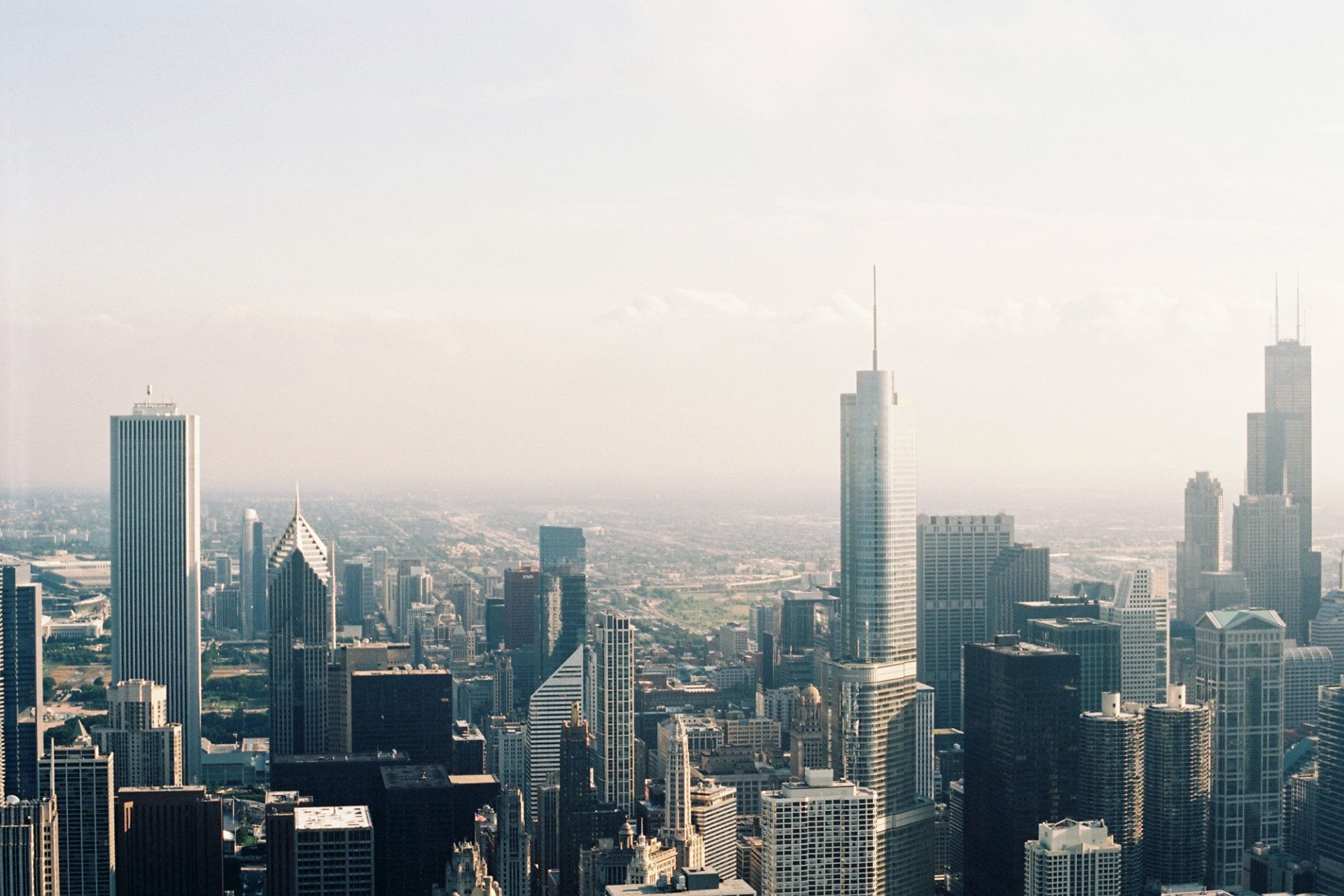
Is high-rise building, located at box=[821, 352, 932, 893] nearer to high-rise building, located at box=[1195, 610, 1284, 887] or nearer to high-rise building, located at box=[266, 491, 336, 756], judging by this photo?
high-rise building, located at box=[1195, 610, 1284, 887]

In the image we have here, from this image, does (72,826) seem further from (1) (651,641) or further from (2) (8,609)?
(1) (651,641)

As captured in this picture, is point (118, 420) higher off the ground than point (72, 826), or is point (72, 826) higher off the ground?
point (118, 420)

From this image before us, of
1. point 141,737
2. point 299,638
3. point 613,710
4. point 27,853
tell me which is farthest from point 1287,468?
point 27,853

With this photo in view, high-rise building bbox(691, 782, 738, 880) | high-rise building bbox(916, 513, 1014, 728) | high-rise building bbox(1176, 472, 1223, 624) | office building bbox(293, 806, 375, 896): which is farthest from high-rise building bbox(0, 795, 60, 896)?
high-rise building bbox(1176, 472, 1223, 624)

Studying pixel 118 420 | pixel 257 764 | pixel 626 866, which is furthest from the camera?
pixel 257 764

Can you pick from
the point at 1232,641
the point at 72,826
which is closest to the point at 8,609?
the point at 72,826
